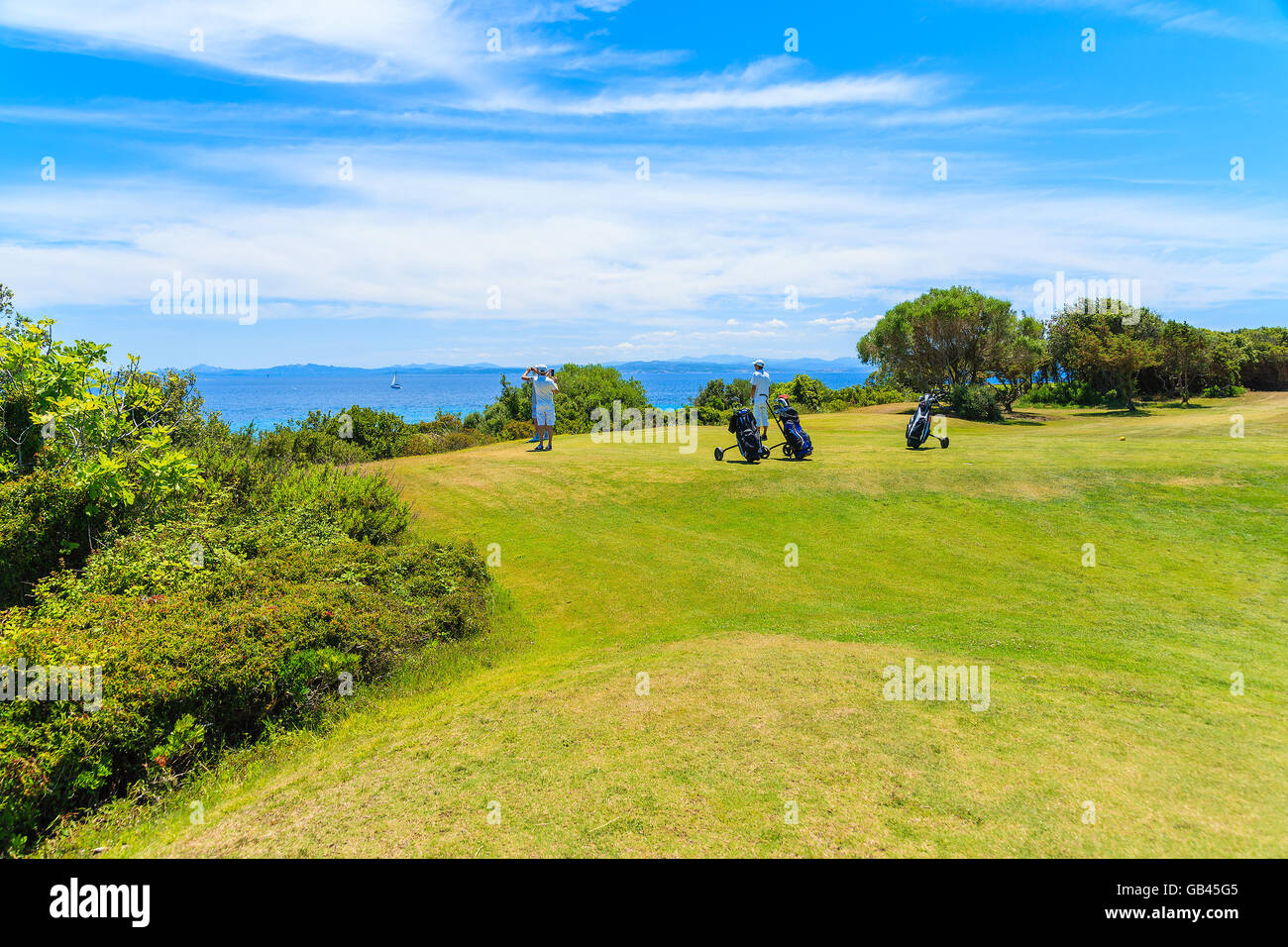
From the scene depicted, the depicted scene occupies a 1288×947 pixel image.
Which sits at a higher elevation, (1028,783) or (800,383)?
(800,383)

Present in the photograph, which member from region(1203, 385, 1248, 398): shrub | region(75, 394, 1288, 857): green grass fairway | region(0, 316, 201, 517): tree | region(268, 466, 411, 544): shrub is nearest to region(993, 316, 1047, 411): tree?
region(1203, 385, 1248, 398): shrub

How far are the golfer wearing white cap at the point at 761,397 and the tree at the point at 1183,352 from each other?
36905 millimetres

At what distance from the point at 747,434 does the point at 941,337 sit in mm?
35461

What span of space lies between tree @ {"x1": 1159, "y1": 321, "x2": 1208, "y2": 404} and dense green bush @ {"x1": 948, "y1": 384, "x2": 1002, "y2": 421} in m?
11.3

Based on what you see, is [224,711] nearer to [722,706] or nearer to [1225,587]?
[722,706]

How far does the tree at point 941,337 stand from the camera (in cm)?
4677

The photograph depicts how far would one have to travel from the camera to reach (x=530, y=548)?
1462 centimetres

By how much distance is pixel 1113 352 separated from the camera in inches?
1625

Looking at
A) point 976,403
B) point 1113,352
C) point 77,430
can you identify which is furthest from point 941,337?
point 77,430

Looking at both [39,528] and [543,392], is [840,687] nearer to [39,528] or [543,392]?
[39,528]

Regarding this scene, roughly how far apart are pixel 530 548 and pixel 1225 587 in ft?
43.1

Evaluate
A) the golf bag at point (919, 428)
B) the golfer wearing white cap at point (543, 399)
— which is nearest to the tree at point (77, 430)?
the golfer wearing white cap at point (543, 399)

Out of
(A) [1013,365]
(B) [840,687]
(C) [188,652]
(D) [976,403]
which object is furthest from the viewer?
(A) [1013,365]
